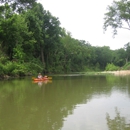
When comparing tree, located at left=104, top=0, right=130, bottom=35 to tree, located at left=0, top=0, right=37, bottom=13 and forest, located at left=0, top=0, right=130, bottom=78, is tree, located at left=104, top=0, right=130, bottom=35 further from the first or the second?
tree, located at left=0, top=0, right=37, bottom=13

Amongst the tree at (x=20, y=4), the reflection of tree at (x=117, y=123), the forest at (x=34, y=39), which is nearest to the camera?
the reflection of tree at (x=117, y=123)

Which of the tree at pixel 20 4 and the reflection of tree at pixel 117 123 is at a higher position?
the tree at pixel 20 4

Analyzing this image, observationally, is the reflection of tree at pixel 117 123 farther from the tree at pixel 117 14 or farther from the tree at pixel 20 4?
the tree at pixel 117 14

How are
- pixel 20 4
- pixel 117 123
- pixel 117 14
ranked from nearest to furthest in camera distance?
pixel 117 123 < pixel 20 4 < pixel 117 14

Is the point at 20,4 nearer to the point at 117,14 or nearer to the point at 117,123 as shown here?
the point at 117,123

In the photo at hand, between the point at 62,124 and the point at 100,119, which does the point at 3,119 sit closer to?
the point at 62,124

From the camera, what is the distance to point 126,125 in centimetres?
611

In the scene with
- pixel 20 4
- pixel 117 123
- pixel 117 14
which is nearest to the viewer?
pixel 117 123

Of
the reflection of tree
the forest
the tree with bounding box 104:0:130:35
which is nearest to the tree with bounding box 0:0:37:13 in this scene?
the forest

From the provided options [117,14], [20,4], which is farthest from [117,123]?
[117,14]

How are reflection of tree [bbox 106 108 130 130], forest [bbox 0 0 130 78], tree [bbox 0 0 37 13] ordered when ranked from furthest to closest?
forest [bbox 0 0 130 78], tree [bbox 0 0 37 13], reflection of tree [bbox 106 108 130 130]

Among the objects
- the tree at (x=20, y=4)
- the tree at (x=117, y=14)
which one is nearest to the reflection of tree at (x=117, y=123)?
the tree at (x=20, y=4)

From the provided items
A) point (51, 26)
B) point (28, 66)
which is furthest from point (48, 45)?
point (28, 66)

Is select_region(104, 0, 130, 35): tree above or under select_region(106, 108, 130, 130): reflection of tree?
above
